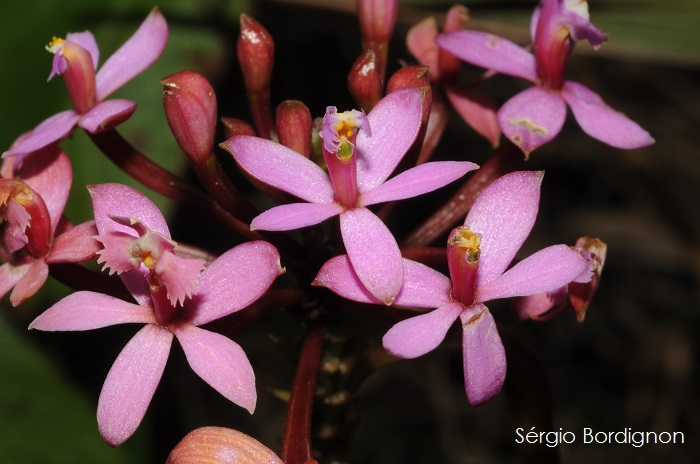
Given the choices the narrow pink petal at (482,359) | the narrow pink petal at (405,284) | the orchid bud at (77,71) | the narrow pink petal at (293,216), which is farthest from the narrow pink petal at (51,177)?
the narrow pink petal at (482,359)

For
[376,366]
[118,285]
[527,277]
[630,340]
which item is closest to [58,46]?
[118,285]

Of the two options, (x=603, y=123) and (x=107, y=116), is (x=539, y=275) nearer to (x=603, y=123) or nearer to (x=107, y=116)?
(x=603, y=123)

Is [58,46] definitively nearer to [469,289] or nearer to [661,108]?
[469,289]

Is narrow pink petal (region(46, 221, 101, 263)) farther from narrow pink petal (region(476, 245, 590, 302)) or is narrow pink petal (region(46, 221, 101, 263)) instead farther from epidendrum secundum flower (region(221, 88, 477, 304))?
narrow pink petal (region(476, 245, 590, 302))

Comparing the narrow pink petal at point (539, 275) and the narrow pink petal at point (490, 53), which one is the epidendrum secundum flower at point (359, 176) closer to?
the narrow pink petal at point (539, 275)

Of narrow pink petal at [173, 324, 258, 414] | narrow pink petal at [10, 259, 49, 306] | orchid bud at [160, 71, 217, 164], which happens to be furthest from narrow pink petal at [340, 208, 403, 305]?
narrow pink petal at [10, 259, 49, 306]

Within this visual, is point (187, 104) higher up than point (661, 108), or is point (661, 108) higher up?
point (187, 104)
